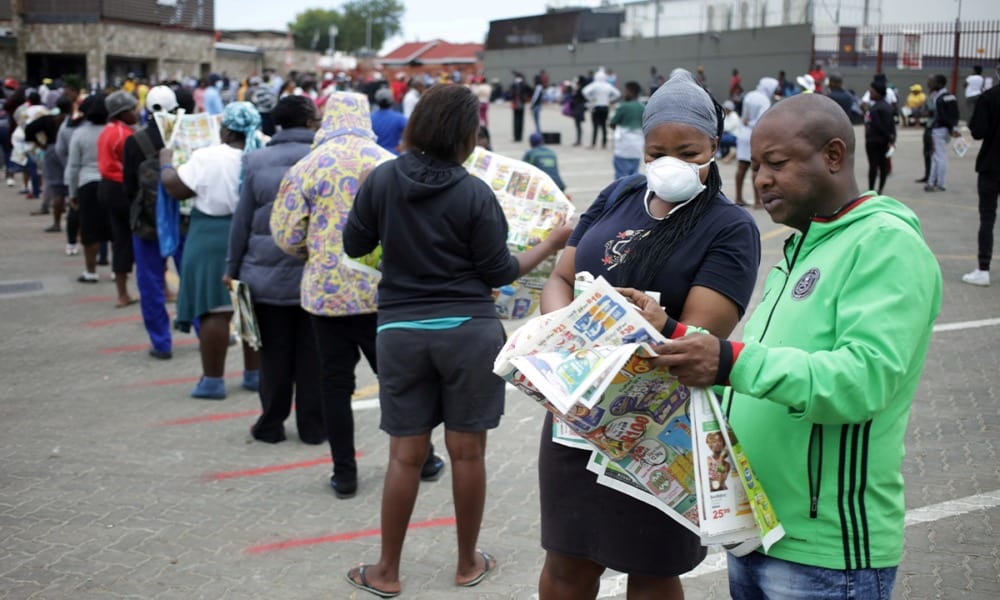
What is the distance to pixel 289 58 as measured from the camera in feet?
206

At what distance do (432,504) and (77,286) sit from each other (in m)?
7.63

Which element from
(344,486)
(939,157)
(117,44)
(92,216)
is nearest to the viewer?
(344,486)

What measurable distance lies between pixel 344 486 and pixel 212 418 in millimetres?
1850

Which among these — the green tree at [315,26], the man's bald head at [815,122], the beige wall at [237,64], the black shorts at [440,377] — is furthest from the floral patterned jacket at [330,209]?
the green tree at [315,26]

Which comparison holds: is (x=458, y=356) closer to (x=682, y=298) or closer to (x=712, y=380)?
(x=682, y=298)

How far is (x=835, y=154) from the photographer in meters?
2.41

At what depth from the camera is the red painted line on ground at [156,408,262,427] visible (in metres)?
6.88

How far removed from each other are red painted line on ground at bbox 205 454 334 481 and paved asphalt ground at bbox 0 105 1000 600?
0.02 meters

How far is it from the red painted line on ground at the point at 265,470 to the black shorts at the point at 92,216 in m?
5.51

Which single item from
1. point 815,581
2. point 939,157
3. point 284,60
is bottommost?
point 815,581

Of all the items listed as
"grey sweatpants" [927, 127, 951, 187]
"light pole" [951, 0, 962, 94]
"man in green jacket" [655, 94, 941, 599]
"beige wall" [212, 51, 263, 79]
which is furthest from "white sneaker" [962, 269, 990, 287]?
"beige wall" [212, 51, 263, 79]

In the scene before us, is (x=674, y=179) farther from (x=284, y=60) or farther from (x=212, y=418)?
(x=284, y=60)

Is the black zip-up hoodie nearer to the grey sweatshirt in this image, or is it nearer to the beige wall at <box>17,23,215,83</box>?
the grey sweatshirt

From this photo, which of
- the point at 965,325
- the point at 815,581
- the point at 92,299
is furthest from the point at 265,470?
the point at 965,325
